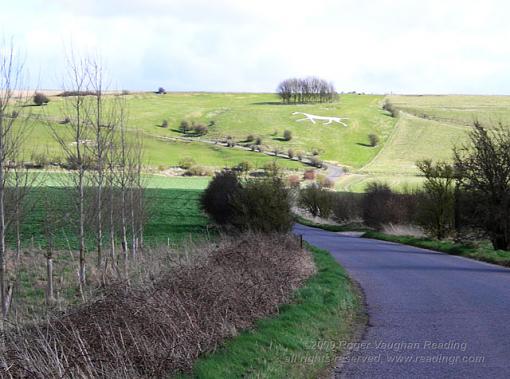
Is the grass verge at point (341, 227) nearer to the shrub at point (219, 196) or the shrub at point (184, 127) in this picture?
the shrub at point (219, 196)

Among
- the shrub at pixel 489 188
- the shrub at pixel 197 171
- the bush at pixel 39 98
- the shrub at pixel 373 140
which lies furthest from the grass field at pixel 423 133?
the bush at pixel 39 98

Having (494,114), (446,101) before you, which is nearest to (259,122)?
(494,114)

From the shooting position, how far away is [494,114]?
126 meters

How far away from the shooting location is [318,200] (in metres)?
60.8

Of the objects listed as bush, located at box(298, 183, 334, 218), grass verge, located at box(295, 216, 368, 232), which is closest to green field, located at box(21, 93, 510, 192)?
bush, located at box(298, 183, 334, 218)

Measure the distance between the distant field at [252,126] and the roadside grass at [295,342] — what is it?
7298 centimetres

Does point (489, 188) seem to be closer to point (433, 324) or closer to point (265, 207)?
point (265, 207)

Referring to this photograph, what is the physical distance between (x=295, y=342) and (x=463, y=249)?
731 inches

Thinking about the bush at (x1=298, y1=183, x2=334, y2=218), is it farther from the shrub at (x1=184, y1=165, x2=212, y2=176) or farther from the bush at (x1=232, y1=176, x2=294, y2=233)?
the bush at (x1=232, y1=176, x2=294, y2=233)

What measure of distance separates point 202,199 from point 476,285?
27208 mm

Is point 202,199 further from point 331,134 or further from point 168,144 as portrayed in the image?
point 331,134

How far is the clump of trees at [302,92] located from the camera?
168 meters

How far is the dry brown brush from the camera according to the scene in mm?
6184

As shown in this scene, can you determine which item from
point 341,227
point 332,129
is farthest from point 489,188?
point 332,129
